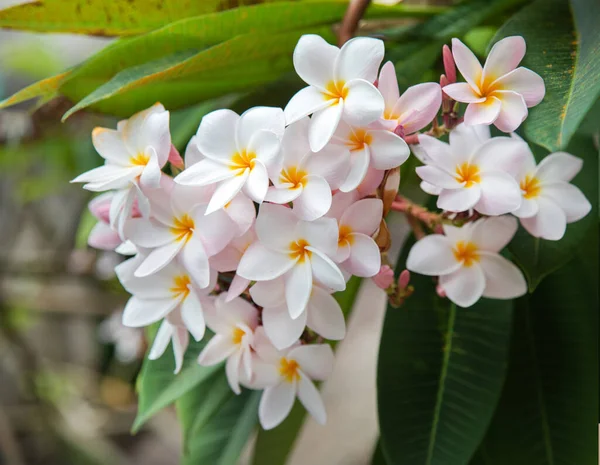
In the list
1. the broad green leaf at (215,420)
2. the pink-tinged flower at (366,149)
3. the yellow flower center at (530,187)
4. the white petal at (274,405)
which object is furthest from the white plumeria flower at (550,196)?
the broad green leaf at (215,420)

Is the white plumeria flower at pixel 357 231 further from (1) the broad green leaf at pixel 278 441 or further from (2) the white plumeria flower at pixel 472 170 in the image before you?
(1) the broad green leaf at pixel 278 441

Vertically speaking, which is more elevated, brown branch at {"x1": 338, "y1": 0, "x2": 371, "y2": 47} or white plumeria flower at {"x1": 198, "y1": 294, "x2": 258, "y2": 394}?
brown branch at {"x1": 338, "y1": 0, "x2": 371, "y2": 47}

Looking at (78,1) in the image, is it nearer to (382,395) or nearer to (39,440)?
(382,395)

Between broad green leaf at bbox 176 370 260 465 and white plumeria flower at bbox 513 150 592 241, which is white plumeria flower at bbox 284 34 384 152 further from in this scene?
broad green leaf at bbox 176 370 260 465

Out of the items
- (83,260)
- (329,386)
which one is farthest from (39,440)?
(329,386)

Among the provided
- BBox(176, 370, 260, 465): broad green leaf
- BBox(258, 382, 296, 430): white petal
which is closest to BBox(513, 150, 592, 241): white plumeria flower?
BBox(258, 382, 296, 430): white petal

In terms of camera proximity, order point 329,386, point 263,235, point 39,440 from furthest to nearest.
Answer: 1. point 39,440
2. point 329,386
3. point 263,235
